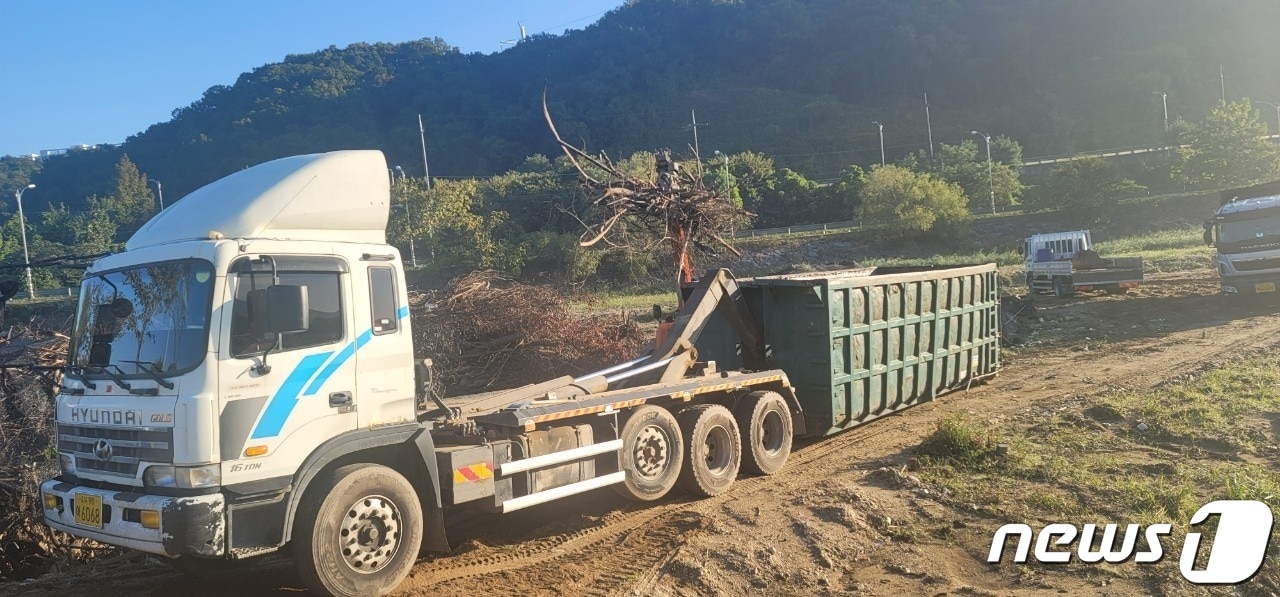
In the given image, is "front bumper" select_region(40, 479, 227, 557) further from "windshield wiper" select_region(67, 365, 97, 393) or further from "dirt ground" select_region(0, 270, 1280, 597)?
"dirt ground" select_region(0, 270, 1280, 597)

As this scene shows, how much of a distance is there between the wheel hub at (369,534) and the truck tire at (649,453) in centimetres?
227

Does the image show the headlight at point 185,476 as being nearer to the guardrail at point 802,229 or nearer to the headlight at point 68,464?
the headlight at point 68,464

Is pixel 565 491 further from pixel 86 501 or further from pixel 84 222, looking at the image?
pixel 84 222

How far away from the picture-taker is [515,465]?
20.9 feet

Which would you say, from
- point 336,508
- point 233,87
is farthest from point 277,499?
point 233,87

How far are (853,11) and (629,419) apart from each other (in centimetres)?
12994

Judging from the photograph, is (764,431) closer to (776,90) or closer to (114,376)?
(114,376)

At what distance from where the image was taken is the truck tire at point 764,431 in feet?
27.9

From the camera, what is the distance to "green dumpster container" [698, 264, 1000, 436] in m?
9.42

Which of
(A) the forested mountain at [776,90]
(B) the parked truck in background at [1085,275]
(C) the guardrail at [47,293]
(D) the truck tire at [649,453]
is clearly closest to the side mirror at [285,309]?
(D) the truck tire at [649,453]

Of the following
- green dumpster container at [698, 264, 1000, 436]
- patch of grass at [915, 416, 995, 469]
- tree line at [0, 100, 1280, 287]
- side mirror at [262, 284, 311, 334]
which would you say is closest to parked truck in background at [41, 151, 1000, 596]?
side mirror at [262, 284, 311, 334]

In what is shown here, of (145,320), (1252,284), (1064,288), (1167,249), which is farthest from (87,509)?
(1167,249)

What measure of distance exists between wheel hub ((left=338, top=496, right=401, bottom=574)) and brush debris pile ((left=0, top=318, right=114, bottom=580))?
236 cm

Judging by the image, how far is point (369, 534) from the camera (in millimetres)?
5449
